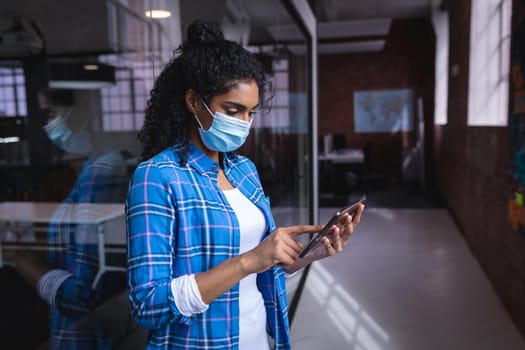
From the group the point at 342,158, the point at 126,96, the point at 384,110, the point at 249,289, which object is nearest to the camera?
the point at 249,289

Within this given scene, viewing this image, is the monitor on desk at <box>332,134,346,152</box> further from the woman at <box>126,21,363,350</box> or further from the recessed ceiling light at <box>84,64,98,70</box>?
the woman at <box>126,21,363,350</box>

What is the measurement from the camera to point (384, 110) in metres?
10.5

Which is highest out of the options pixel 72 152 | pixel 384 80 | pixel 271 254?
pixel 384 80

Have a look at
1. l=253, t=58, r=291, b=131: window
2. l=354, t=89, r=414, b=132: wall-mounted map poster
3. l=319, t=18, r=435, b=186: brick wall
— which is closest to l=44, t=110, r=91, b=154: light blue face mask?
l=253, t=58, r=291, b=131: window

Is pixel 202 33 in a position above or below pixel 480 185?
above

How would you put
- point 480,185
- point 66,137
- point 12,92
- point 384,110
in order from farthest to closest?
1. point 384,110
2. point 480,185
3. point 66,137
4. point 12,92

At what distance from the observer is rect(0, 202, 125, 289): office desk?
3.31 ft

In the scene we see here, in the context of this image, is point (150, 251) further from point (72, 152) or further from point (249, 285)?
point (72, 152)

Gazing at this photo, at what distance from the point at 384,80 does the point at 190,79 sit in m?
9.97

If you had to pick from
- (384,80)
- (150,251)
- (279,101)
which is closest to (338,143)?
(384,80)

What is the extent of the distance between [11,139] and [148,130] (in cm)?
31

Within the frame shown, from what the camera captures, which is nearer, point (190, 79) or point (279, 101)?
point (190, 79)

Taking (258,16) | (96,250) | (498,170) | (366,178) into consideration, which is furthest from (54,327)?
(366,178)

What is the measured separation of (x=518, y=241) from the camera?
9.56 feet
